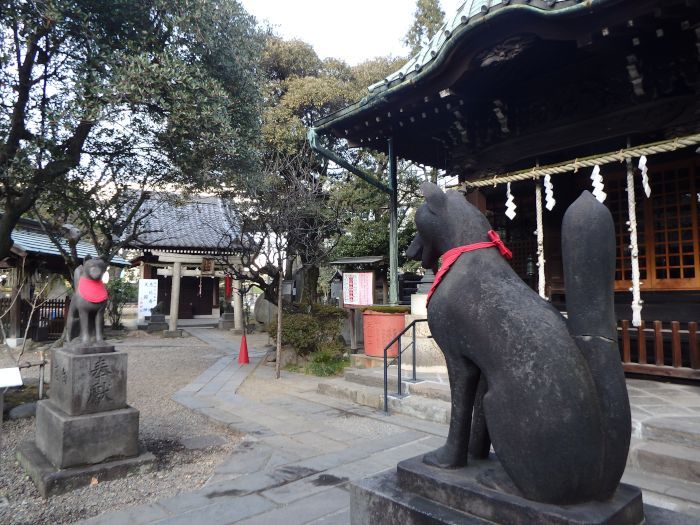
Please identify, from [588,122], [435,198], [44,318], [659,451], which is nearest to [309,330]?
[588,122]

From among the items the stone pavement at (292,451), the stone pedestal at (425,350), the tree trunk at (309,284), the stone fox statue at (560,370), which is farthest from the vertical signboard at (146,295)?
the stone fox statue at (560,370)

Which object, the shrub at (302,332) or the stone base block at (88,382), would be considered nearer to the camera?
the stone base block at (88,382)

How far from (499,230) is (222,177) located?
5.55 m

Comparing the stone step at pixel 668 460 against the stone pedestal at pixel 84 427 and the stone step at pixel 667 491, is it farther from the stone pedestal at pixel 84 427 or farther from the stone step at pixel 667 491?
the stone pedestal at pixel 84 427

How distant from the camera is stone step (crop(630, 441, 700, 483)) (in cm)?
366

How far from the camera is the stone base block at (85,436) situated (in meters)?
4.02

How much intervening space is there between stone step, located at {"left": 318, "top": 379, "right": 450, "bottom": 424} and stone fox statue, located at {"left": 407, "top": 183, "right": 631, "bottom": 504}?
405cm

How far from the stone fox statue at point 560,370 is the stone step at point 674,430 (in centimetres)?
318

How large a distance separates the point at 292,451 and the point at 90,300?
8.84 feet

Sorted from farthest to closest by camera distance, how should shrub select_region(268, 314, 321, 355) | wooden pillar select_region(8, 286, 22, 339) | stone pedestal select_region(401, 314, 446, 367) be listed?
wooden pillar select_region(8, 286, 22, 339) < shrub select_region(268, 314, 321, 355) < stone pedestal select_region(401, 314, 446, 367)

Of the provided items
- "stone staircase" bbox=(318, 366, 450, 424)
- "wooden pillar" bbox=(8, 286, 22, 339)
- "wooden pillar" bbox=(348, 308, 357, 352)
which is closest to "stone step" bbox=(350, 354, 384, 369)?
"stone staircase" bbox=(318, 366, 450, 424)

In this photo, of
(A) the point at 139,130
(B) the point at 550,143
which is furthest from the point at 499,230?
(A) the point at 139,130

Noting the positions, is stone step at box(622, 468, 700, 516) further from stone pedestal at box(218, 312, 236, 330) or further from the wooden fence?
stone pedestal at box(218, 312, 236, 330)

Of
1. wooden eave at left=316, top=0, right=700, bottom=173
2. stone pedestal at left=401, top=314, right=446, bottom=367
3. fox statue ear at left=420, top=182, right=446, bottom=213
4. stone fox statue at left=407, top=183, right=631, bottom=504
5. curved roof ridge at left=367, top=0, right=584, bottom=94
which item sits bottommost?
stone pedestal at left=401, top=314, right=446, bottom=367
